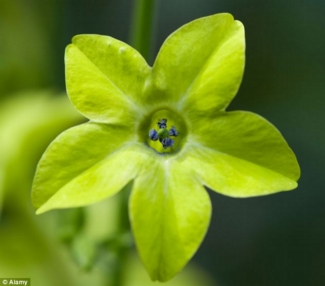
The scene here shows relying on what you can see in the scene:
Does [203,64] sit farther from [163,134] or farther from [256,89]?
[256,89]

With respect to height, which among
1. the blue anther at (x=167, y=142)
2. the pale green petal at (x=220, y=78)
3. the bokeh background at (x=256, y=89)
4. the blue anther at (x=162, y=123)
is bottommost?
the bokeh background at (x=256, y=89)

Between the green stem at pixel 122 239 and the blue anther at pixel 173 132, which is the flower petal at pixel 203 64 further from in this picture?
the green stem at pixel 122 239

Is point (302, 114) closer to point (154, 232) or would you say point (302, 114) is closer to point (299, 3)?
point (299, 3)

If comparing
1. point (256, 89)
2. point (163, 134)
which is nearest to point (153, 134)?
point (163, 134)

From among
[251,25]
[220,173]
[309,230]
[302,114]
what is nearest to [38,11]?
[251,25]

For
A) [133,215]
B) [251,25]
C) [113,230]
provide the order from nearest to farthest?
[133,215]
[113,230]
[251,25]

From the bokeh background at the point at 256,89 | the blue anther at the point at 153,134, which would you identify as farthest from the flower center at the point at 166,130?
the bokeh background at the point at 256,89

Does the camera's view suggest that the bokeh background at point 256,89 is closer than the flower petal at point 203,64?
No

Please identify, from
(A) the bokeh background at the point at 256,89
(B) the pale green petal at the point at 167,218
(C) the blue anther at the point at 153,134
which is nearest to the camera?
(B) the pale green petal at the point at 167,218
